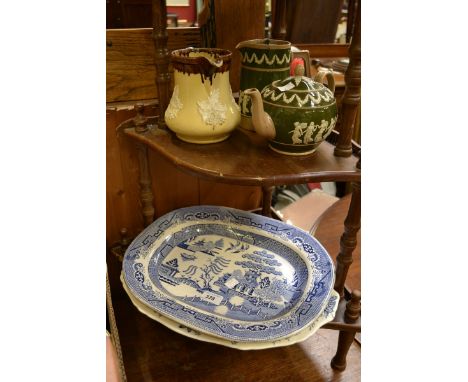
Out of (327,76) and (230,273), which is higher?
(327,76)

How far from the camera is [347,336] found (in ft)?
2.91

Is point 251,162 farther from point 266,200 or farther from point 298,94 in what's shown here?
point 266,200

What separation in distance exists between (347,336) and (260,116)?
0.56m

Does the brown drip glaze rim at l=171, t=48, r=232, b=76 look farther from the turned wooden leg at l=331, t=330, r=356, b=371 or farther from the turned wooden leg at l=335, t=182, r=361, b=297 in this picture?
the turned wooden leg at l=331, t=330, r=356, b=371

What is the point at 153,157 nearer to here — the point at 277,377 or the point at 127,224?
Result: the point at 127,224

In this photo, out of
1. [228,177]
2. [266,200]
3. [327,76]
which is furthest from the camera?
[266,200]

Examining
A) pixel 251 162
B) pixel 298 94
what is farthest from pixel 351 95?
pixel 251 162

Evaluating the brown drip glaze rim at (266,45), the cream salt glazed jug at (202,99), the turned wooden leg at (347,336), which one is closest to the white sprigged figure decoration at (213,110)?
the cream salt glazed jug at (202,99)

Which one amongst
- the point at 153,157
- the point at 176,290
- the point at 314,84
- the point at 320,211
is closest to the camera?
the point at 314,84

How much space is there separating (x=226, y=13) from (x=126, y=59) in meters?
0.25

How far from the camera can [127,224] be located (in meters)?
1.03

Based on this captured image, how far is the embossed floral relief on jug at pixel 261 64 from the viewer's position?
2.43 ft

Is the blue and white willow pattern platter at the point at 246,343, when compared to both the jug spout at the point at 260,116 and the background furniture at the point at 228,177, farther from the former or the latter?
the jug spout at the point at 260,116

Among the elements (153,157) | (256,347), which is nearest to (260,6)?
(153,157)
